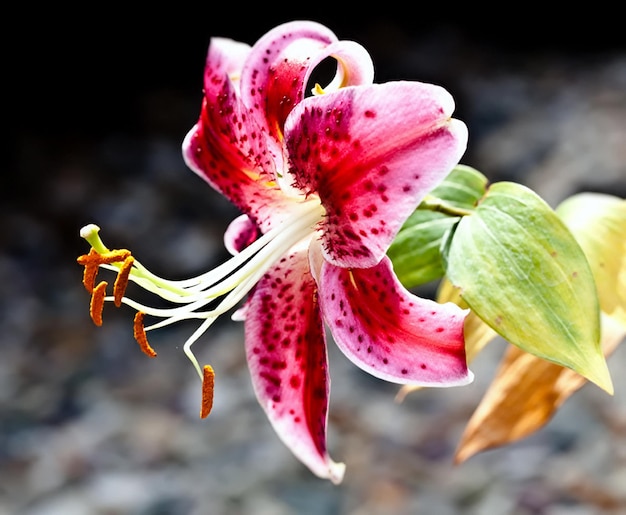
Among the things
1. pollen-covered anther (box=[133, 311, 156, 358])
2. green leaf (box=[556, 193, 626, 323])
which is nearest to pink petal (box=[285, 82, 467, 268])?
pollen-covered anther (box=[133, 311, 156, 358])

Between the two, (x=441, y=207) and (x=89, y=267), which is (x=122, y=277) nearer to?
(x=89, y=267)

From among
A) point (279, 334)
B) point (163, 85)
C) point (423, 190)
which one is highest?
point (423, 190)

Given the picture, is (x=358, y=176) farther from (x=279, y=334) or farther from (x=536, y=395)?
(x=536, y=395)

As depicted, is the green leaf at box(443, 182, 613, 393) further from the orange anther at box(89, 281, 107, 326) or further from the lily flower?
the orange anther at box(89, 281, 107, 326)

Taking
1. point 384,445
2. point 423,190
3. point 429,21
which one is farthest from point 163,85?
Answer: point 423,190

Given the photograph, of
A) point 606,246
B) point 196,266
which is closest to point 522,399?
point 606,246
